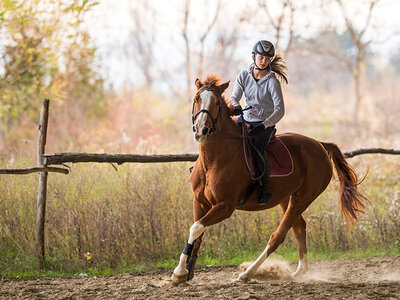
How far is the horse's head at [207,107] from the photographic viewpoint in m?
4.45

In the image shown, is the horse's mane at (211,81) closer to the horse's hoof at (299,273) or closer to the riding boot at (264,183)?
the riding boot at (264,183)

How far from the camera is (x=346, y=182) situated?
6453 millimetres

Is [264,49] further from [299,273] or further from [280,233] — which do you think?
[299,273]

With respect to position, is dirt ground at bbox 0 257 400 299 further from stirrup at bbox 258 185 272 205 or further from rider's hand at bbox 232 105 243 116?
rider's hand at bbox 232 105 243 116

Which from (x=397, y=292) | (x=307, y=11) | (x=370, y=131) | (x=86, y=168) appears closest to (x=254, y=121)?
(x=397, y=292)

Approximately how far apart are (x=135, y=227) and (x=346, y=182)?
290cm

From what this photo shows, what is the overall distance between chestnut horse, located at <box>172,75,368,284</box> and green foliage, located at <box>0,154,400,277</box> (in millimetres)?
1757

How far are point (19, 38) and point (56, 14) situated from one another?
3.30 feet

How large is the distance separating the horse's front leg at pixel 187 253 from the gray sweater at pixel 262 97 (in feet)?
4.10

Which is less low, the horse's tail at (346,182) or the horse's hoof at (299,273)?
the horse's tail at (346,182)

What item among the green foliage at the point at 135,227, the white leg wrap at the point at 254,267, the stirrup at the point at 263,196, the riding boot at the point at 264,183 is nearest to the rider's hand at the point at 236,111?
the riding boot at the point at 264,183

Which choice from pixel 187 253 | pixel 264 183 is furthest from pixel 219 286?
pixel 264 183

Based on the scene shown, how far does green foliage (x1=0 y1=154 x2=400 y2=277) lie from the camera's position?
6.40 meters

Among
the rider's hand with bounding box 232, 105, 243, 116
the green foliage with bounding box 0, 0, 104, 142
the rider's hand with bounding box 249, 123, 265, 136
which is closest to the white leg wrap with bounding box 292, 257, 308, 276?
the rider's hand with bounding box 249, 123, 265, 136
